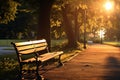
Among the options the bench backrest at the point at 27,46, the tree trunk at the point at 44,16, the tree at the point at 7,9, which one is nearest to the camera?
the bench backrest at the point at 27,46

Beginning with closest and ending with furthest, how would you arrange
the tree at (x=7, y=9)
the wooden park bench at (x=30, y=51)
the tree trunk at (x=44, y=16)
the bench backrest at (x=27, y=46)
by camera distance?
the wooden park bench at (x=30, y=51) < the bench backrest at (x=27, y=46) < the tree trunk at (x=44, y=16) < the tree at (x=7, y=9)

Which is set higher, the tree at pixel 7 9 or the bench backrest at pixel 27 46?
the tree at pixel 7 9

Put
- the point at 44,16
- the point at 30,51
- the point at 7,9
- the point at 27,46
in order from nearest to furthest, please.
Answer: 1. the point at 27,46
2. the point at 30,51
3. the point at 44,16
4. the point at 7,9

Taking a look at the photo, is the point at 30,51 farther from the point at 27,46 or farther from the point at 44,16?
the point at 44,16

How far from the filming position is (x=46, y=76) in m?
12.6

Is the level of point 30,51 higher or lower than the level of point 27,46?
lower

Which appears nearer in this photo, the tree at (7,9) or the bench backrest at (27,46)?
the bench backrest at (27,46)

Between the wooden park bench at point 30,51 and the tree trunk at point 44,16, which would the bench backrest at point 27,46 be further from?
the tree trunk at point 44,16

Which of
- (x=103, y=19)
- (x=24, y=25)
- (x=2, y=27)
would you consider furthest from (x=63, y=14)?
(x=2, y=27)

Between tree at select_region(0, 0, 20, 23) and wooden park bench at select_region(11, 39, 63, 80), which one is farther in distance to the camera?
tree at select_region(0, 0, 20, 23)

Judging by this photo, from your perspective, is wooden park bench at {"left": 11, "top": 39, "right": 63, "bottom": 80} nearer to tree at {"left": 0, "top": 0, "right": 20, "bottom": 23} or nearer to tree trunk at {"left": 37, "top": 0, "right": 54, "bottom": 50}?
tree trunk at {"left": 37, "top": 0, "right": 54, "bottom": 50}

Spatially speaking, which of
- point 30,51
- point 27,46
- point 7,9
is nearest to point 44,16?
point 7,9

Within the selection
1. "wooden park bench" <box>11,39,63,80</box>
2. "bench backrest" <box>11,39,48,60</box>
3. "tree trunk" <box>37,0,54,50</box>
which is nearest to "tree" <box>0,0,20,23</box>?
"tree trunk" <box>37,0,54,50</box>

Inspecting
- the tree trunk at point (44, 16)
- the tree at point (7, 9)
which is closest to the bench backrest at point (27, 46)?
the tree trunk at point (44, 16)
